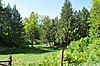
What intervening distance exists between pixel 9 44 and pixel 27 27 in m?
17.9

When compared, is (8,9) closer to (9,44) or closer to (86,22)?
(9,44)

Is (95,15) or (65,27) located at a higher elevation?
(95,15)

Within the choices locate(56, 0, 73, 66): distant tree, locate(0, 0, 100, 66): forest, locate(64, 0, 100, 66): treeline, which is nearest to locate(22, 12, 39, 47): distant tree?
locate(0, 0, 100, 66): forest

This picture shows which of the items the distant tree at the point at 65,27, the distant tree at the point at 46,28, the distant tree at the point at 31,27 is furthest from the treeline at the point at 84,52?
the distant tree at the point at 46,28

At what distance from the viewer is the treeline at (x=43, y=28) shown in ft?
210

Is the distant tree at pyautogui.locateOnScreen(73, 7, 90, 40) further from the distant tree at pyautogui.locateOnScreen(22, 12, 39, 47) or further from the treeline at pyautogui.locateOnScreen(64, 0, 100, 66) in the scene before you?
the treeline at pyautogui.locateOnScreen(64, 0, 100, 66)

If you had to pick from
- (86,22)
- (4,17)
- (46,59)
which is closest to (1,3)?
(4,17)

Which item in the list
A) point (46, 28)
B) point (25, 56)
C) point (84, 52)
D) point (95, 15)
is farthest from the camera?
point (46, 28)

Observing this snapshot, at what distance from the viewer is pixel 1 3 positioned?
2581 inches

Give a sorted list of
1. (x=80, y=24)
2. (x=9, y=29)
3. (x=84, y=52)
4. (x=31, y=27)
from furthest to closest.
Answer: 1. (x=31, y=27)
2. (x=80, y=24)
3. (x=9, y=29)
4. (x=84, y=52)

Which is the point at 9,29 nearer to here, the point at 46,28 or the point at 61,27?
the point at 61,27

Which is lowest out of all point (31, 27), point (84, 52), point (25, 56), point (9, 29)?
point (25, 56)

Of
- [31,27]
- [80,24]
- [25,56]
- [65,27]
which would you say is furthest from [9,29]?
[80,24]

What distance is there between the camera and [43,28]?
87.8 metres
